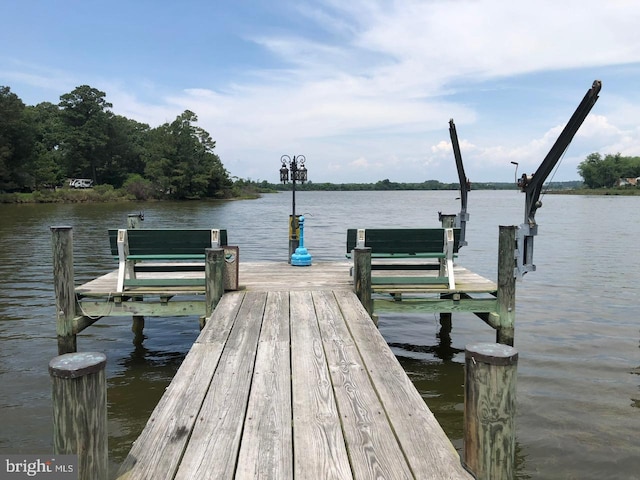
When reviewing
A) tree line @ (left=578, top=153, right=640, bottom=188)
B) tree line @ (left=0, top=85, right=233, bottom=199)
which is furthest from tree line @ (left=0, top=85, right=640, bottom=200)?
tree line @ (left=578, top=153, right=640, bottom=188)

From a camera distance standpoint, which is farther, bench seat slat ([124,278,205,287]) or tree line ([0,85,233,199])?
tree line ([0,85,233,199])

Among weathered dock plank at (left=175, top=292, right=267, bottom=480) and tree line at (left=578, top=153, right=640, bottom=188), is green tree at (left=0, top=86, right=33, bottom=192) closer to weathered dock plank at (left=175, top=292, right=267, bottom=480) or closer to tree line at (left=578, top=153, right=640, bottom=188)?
weathered dock plank at (left=175, top=292, right=267, bottom=480)

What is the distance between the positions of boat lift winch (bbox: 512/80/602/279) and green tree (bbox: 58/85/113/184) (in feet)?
290

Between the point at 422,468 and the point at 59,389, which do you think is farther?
the point at 422,468

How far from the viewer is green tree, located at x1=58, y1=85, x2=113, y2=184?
8640 centimetres

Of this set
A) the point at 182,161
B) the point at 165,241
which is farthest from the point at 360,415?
the point at 182,161

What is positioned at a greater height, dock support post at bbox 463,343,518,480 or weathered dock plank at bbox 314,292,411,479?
dock support post at bbox 463,343,518,480

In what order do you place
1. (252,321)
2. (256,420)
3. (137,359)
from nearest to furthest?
(256,420)
(252,321)
(137,359)

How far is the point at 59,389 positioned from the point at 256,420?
1.34 metres

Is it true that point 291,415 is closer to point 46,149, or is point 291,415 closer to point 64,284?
point 64,284

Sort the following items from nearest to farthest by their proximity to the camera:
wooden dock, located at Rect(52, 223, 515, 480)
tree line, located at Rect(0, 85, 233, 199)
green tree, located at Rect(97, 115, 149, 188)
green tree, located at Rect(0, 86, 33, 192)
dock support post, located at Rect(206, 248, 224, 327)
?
1. wooden dock, located at Rect(52, 223, 515, 480)
2. dock support post, located at Rect(206, 248, 224, 327)
3. green tree, located at Rect(0, 86, 33, 192)
4. tree line, located at Rect(0, 85, 233, 199)
5. green tree, located at Rect(97, 115, 149, 188)

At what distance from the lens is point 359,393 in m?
4.07

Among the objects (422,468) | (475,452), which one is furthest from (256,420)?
(475,452)

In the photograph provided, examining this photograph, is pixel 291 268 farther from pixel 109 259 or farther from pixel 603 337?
pixel 109 259
